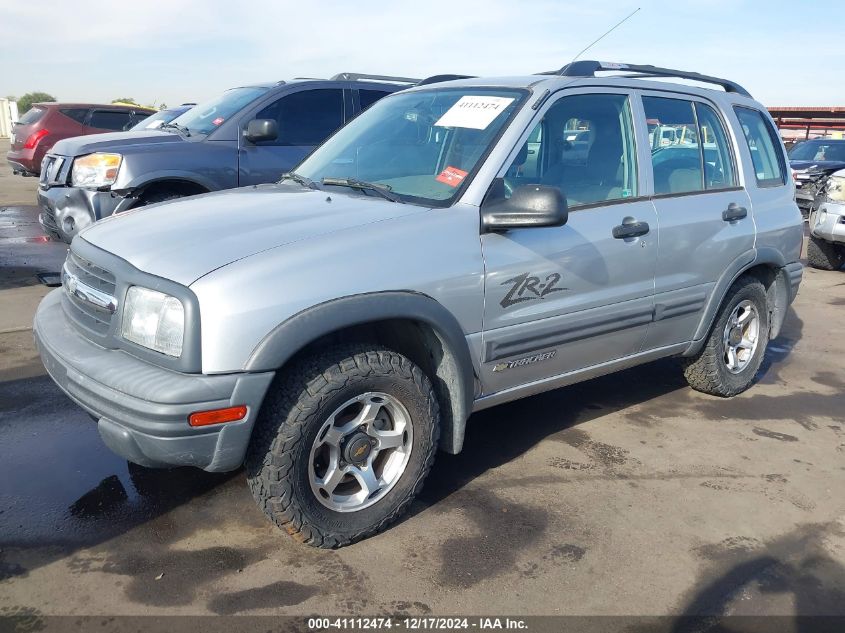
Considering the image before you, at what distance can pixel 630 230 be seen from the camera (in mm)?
3723

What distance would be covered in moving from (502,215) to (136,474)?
2109 mm

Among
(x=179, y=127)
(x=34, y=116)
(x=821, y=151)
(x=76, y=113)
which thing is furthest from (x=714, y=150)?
(x=34, y=116)

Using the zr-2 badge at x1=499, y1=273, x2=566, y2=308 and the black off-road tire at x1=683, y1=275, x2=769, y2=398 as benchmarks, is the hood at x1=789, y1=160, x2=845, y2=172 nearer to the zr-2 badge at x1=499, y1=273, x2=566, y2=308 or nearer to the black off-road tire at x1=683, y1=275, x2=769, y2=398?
the black off-road tire at x1=683, y1=275, x2=769, y2=398

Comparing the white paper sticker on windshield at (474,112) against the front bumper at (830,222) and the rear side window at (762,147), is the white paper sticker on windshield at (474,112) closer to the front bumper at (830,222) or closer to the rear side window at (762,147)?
the rear side window at (762,147)

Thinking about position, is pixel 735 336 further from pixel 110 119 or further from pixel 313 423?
pixel 110 119

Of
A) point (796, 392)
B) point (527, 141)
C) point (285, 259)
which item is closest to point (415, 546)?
point (285, 259)

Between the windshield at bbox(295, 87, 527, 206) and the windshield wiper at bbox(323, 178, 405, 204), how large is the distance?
33mm

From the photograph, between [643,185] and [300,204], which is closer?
[300,204]

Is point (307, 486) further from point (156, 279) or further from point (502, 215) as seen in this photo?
point (502, 215)

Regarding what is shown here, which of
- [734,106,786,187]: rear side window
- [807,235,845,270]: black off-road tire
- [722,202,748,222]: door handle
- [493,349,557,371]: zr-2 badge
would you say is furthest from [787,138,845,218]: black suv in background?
[493,349,557,371]: zr-2 badge

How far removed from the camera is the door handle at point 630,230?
3.67 metres

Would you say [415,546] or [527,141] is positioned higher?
[527,141]

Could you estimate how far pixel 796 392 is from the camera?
5133 millimetres

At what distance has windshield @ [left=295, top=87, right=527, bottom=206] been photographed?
134 inches
